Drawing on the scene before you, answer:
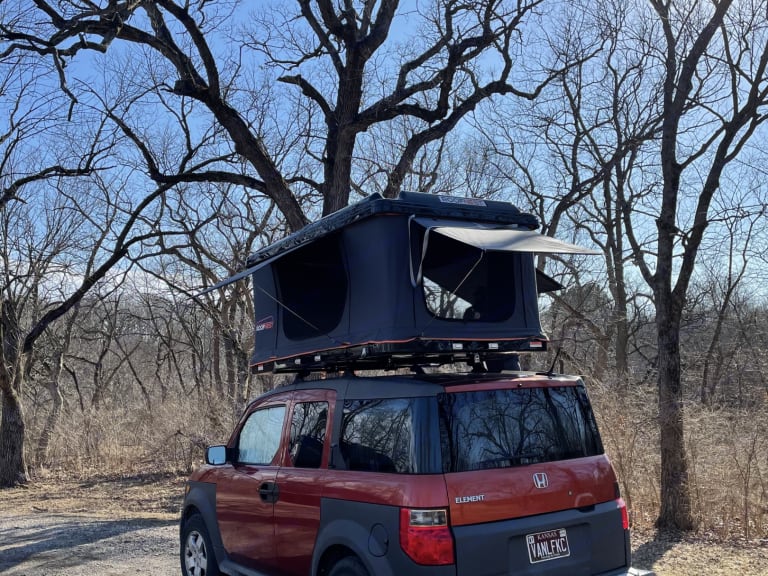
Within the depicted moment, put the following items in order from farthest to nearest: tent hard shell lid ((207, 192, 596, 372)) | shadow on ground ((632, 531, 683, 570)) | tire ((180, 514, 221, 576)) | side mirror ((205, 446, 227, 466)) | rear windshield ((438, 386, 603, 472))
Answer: shadow on ground ((632, 531, 683, 570)) → tire ((180, 514, 221, 576)) → side mirror ((205, 446, 227, 466)) → tent hard shell lid ((207, 192, 596, 372)) → rear windshield ((438, 386, 603, 472))

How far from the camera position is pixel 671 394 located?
938cm

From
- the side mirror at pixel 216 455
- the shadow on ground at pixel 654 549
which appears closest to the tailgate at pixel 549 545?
the side mirror at pixel 216 455

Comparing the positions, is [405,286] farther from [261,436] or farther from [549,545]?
[549,545]

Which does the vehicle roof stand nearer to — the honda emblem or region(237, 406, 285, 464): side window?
the honda emblem

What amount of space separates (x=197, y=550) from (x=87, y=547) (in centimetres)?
348

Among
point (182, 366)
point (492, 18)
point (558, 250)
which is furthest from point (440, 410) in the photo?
point (182, 366)

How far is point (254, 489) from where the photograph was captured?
5.72 metres

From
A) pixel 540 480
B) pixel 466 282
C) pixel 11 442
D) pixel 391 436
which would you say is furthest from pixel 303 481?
pixel 11 442

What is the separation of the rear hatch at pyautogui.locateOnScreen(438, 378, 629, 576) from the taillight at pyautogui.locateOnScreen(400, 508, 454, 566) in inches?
2.4

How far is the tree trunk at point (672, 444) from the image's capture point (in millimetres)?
9227

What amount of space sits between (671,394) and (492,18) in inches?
316

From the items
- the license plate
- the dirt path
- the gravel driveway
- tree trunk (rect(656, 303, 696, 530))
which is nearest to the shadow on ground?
the dirt path

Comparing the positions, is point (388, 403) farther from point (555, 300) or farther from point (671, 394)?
point (555, 300)

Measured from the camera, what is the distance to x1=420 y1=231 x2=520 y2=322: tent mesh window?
18.9 feet
